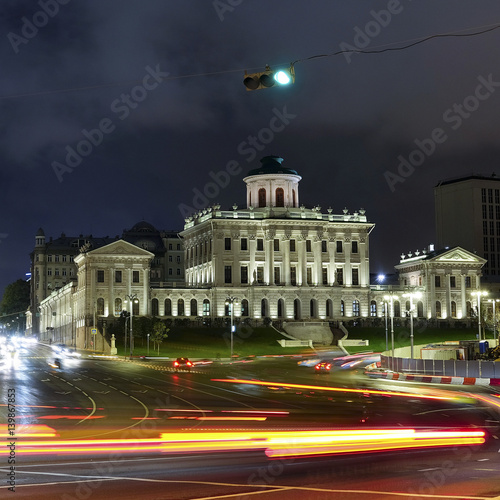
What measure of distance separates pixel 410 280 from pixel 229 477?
13792 cm

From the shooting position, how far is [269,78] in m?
21.4

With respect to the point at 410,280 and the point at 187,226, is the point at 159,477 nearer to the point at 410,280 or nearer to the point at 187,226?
the point at 187,226

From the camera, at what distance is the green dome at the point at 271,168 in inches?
5566

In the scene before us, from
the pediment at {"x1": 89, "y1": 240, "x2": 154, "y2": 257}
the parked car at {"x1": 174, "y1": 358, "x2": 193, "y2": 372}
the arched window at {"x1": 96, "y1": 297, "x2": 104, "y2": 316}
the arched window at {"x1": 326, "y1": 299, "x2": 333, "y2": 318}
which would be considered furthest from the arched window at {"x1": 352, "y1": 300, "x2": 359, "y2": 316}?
the parked car at {"x1": 174, "y1": 358, "x2": 193, "y2": 372}

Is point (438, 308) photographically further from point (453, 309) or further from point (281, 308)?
point (281, 308)

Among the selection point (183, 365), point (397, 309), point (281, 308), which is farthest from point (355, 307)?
point (183, 365)

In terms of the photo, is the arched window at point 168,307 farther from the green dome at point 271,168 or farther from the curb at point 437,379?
the curb at point 437,379

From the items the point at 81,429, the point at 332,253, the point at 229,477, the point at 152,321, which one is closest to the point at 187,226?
the point at 332,253

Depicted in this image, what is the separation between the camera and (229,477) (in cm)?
2275

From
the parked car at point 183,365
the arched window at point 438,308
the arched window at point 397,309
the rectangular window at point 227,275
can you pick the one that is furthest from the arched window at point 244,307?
the parked car at point 183,365

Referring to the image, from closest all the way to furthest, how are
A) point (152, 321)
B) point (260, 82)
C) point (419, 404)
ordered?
point (260, 82)
point (419, 404)
point (152, 321)

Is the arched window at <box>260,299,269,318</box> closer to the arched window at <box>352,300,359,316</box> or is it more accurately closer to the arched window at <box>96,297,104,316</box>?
the arched window at <box>352,300,359,316</box>

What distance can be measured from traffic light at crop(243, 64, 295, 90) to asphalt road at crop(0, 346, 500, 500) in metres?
10.0

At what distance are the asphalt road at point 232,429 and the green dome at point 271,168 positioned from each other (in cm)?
7769
